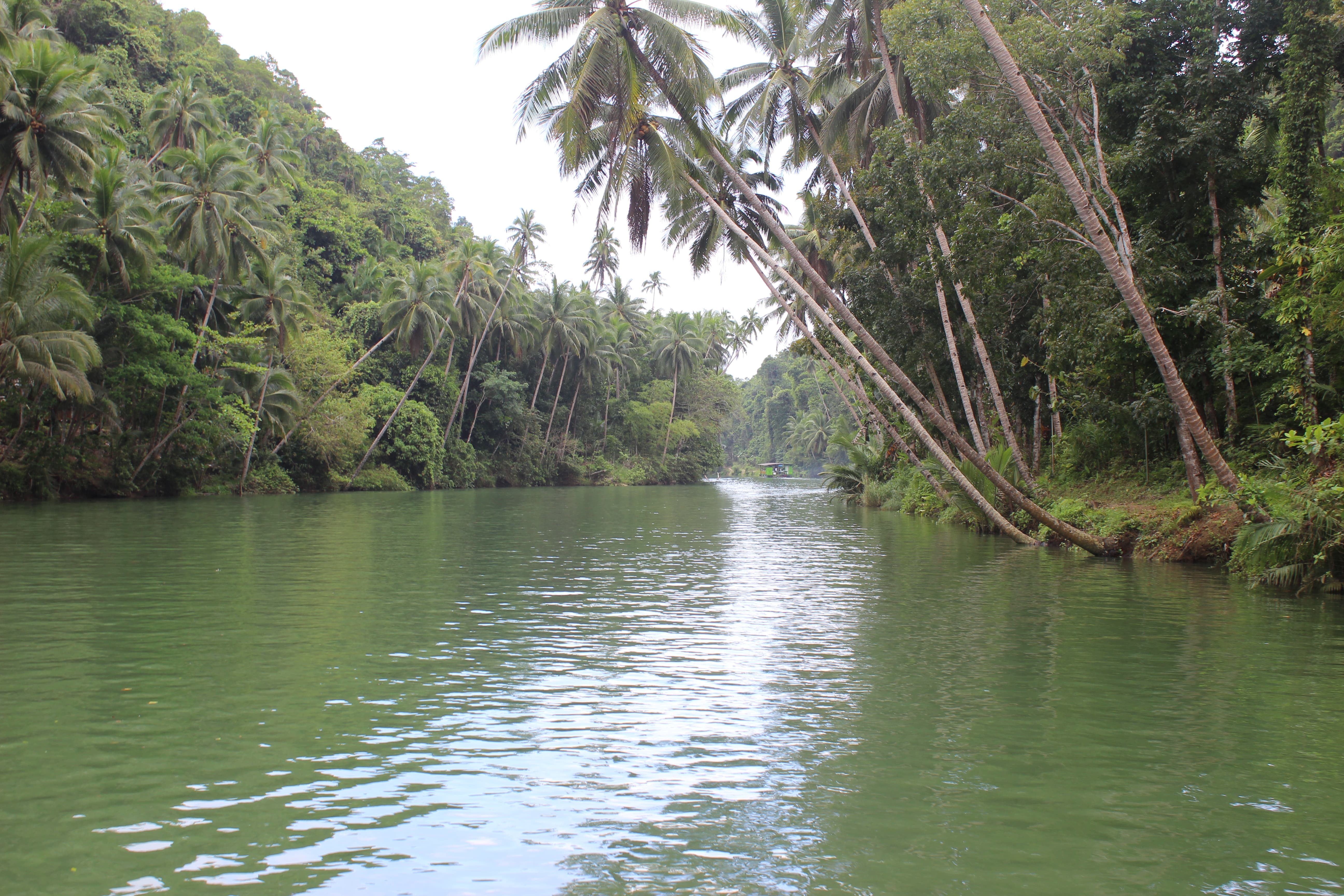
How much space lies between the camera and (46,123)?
2653 cm

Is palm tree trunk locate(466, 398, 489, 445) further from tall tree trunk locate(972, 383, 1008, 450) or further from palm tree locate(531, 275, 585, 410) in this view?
tall tree trunk locate(972, 383, 1008, 450)

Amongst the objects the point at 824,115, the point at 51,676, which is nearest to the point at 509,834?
the point at 51,676

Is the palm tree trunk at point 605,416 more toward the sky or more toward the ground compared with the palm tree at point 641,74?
more toward the ground

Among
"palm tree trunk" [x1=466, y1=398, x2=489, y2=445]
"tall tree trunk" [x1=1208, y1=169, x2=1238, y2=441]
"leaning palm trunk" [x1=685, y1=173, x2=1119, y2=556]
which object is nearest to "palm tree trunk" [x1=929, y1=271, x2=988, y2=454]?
"leaning palm trunk" [x1=685, y1=173, x2=1119, y2=556]

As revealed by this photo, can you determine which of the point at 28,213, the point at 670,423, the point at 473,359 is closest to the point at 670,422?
the point at 670,423

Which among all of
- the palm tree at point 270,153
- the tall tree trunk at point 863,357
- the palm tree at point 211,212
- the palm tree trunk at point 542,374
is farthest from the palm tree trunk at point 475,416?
the tall tree trunk at point 863,357

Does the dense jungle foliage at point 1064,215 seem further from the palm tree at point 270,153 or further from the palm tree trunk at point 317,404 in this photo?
the palm tree at point 270,153

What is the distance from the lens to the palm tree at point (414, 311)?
47.8 metres

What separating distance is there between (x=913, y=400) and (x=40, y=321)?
2547 centimetres

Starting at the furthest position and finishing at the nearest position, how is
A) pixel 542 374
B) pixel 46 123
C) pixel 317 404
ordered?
pixel 542 374 → pixel 317 404 → pixel 46 123

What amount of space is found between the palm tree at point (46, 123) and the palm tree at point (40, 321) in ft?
7.06

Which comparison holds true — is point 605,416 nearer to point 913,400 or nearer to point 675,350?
point 675,350

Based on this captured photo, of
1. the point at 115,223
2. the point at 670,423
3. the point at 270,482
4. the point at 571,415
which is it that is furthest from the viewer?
the point at 670,423

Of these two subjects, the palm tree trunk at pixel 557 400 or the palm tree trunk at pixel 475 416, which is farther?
the palm tree trunk at pixel 557 400
